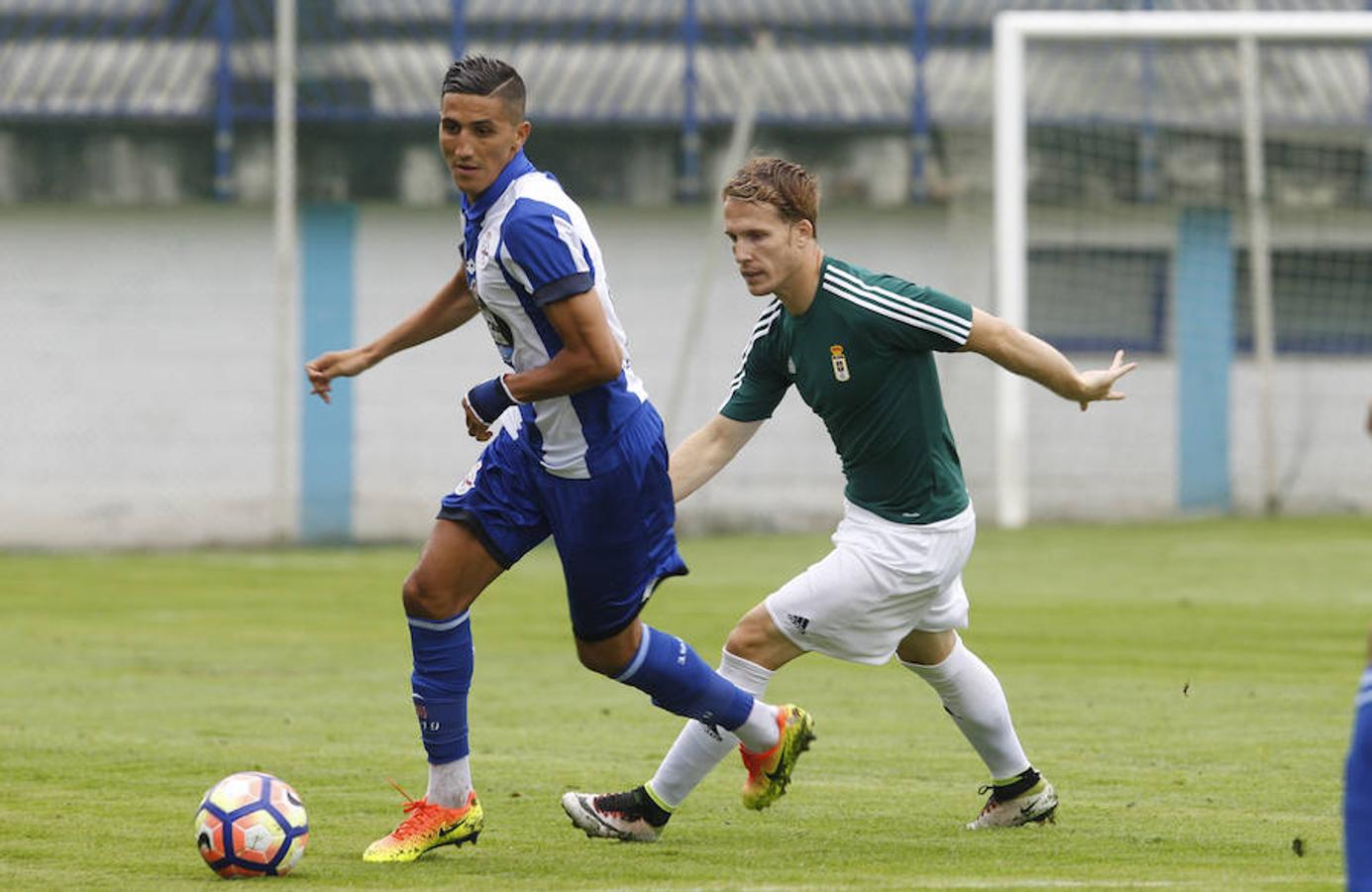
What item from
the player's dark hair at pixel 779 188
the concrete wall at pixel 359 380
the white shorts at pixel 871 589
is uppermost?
the player's dark hair at pixel 779 188

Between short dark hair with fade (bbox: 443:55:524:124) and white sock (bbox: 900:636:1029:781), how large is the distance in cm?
210

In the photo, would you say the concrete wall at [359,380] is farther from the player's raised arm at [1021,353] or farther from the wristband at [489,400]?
the wristband at [489,400]

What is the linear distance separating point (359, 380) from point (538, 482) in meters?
16.1

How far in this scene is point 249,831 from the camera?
5801 mm

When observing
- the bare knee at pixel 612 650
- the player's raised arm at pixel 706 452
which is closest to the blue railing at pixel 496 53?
the player's raised arm at pixel 706 452

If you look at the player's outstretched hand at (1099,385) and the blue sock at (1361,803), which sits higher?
the player's outstretched hand at (1099,385)

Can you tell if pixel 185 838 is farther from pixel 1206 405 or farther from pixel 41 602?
pixel 1206 405

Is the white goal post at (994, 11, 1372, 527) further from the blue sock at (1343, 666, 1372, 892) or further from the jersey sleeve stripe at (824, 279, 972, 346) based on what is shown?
the blue sock at (1343, 666, 1372, 892)

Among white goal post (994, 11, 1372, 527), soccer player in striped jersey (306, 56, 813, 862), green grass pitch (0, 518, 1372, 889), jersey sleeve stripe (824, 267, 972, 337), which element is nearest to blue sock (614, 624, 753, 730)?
soccer player in striped jersey (306, 56, 813, 862)

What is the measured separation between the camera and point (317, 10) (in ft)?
73.7

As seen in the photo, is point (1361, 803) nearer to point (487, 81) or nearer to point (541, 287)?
point (541, 287)

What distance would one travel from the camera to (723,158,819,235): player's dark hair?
634 cm

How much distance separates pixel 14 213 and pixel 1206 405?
12263mm

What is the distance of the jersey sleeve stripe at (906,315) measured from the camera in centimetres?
633
